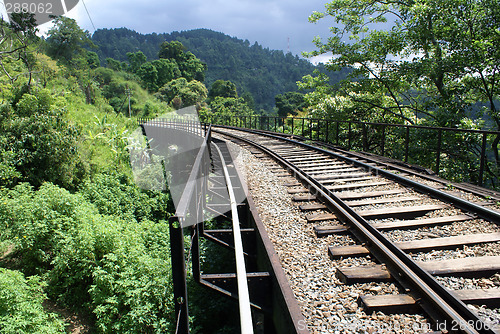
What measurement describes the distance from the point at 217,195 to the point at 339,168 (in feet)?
10.5

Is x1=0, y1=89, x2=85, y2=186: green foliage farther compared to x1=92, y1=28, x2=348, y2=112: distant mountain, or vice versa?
x1=92, y1=28, x2=348, y2=112: distant mountain

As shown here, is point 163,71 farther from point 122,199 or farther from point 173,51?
point 122,199

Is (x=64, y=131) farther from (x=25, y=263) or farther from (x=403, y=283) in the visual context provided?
(x=403, y=283)

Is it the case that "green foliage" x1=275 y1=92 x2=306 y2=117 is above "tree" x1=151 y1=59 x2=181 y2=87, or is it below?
below

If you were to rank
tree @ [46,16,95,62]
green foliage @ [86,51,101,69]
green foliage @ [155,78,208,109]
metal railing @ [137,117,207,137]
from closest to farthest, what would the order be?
metal railing @ [137,117,207,137] → tree @ [46,16,95,62] → green foliage @ [155,78,208,109] → green foliage @ [86,51,101,69]

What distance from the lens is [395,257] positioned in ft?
11.4

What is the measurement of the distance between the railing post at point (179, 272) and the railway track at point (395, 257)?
102 cm

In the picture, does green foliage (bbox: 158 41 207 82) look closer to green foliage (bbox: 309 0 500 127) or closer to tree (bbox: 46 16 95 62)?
tree (bbox: 46 16 95 62)

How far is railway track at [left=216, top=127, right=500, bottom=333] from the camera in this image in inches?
107

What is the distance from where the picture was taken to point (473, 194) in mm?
5816

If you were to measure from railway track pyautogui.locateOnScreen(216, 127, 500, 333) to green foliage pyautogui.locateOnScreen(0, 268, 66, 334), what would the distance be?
578 cm

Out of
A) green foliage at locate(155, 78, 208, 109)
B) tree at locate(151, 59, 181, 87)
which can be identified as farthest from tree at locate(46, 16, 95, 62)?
tree at locate(151, 59, 181, 87)

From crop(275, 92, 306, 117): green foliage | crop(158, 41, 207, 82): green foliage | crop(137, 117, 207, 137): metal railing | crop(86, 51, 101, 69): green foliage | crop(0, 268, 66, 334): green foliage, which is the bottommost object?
crop(0, 268, 66, 334): green foliage

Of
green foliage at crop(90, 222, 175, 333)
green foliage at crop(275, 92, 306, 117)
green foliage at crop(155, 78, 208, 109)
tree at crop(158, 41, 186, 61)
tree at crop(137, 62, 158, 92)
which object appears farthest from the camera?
tree at crop(158, 41, 186, 61)
